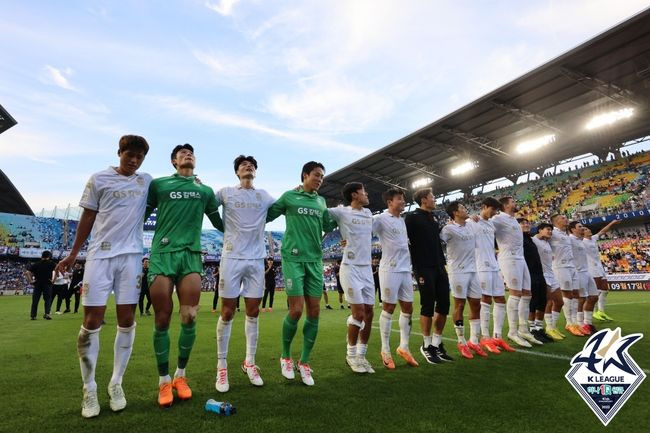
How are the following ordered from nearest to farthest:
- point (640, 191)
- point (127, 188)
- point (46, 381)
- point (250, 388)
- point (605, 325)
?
point (127, 188) < point (250, 388) < point (46, 381) < point (605, 325) < point (640, 191)

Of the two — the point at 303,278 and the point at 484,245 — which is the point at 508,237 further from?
the point at 303,278

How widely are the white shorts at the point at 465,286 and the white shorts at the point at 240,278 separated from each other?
3175 millimetres

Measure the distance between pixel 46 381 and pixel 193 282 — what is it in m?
2.18

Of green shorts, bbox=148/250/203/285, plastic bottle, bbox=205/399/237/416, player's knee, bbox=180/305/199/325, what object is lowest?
plastic bottle, bbox=205/399/237/416

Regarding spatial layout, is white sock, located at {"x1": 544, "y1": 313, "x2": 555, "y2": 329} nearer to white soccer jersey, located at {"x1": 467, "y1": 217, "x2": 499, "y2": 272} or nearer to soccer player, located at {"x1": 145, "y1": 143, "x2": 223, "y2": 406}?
white soccer jersey, located at {"x1": 467, "y1": 217, "x2": 499, "y2": 272}

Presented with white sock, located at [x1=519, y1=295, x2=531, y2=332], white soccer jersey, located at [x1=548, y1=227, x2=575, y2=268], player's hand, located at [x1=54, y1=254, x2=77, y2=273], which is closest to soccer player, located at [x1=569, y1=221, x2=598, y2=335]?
white soccer jersey, located at [x1=548, y1=227, x2=575, y2=268]

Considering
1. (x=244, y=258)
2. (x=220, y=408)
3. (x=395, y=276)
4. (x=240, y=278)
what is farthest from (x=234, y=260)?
(x=395, y=276)

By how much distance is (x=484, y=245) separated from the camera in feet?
20.9

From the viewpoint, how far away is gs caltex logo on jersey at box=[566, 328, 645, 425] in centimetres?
321

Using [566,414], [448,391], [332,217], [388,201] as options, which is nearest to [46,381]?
[332,217]

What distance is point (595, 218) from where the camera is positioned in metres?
26.8

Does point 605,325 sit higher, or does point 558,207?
point 558,207

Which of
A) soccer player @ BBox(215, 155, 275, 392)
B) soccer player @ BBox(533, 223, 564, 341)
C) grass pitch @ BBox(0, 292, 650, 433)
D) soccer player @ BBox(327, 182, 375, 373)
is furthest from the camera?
soccer player @ BBox(533, 223, 564, 341)

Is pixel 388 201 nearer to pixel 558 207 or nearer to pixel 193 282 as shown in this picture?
pixel 193 282
